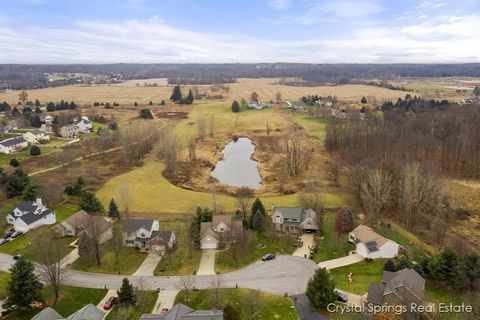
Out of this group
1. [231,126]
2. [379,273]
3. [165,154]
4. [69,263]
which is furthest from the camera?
[231,126]

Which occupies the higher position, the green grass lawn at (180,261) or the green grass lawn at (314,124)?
the green grass lawn at (314,124)

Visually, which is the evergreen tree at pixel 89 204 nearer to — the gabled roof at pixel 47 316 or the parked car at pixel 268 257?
the gabled roof at pixel 47 316

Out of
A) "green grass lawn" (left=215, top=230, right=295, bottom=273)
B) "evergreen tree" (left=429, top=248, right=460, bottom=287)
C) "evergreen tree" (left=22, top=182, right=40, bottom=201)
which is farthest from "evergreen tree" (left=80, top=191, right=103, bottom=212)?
"evergreen tree" (left=429, top=248, right=460, bottom=287)

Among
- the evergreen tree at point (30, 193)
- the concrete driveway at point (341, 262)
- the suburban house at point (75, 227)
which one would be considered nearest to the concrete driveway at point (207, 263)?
the concrete driveway at point (341, 262)

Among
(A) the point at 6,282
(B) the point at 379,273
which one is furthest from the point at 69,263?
(B) the point at 379,273

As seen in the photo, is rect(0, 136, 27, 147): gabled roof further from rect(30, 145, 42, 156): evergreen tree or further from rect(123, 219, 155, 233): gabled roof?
rect(123, 219, 155, 233): gabled roof

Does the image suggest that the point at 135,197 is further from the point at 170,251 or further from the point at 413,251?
the point at 413,251

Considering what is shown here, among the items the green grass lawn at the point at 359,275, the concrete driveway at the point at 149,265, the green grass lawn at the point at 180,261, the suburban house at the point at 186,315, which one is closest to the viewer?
the suburban house at the point at 186,315
